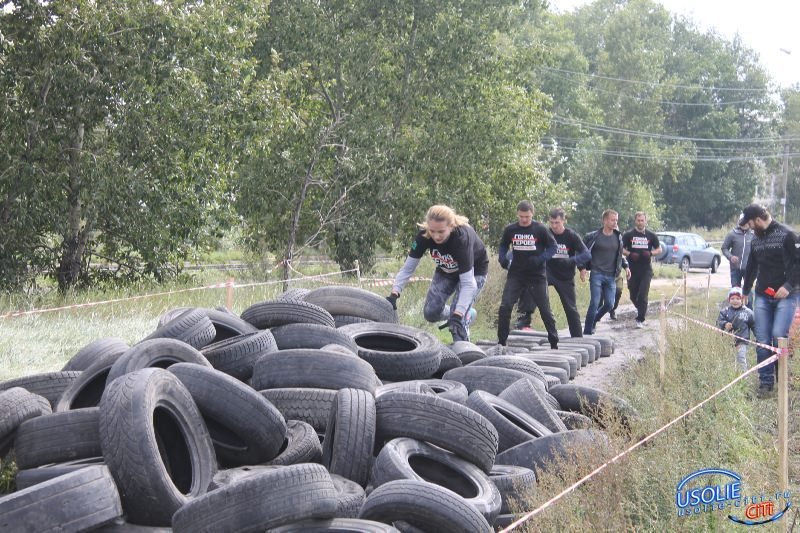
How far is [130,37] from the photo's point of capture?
15.4 metres

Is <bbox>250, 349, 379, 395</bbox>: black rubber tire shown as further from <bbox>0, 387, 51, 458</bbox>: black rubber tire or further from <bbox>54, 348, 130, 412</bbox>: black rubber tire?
<bbox>0, 387, 51, 458</bbox>: black rubber tire

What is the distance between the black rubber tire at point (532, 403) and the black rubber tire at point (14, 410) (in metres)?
3.50

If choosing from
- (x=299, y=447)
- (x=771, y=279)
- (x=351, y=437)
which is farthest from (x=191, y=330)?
(x=771, y=279)

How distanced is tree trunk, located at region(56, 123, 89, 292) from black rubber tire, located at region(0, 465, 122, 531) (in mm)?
11167

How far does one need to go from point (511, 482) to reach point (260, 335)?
2.51m

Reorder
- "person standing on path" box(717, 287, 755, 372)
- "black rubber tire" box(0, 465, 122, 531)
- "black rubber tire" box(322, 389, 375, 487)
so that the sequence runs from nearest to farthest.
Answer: "black rubber tire" box(0, 465, 122, 531), "black rubber tire" box(322, 389, 375, 487), "person standing on path" box(717, 287, 755, 372)

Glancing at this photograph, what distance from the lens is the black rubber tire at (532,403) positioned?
7758 millimetres

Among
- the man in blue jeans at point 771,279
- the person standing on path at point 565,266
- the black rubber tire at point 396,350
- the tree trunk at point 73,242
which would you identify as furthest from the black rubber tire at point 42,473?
the tree trunk at point 73,242

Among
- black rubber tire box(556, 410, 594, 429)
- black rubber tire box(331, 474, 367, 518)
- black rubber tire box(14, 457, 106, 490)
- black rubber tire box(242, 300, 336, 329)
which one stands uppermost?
black rubber tire box(242, 300, 336, 329)

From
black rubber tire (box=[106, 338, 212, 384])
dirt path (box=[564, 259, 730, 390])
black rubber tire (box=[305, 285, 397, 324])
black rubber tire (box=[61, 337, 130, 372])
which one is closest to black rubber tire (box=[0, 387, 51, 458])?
black rubber tire (box=[106, 338, 212, 384])

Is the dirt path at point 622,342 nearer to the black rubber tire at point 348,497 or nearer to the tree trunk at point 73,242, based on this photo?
the black rubber tire at point 348,497

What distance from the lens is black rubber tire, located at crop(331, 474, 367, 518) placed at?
5195 millimetres

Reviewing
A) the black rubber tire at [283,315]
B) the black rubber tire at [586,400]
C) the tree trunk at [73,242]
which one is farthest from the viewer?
the tree trunk at [73,242]

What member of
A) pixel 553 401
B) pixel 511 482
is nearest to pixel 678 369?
Result: pixel 553 401
